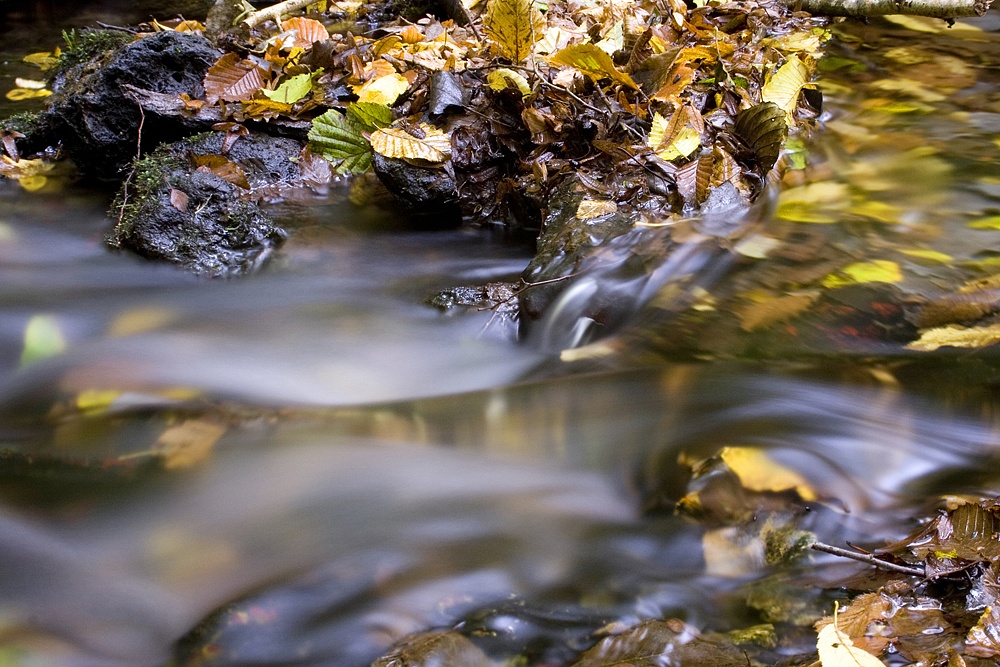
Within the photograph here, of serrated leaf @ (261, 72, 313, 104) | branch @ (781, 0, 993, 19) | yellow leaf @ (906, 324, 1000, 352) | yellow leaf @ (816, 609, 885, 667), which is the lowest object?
yellow leaf @ (816, 609, 885, 667)

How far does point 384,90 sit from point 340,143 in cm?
34

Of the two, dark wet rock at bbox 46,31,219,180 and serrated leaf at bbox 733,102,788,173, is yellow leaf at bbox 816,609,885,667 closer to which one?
serrated leaf at bbox 733,102,788,173

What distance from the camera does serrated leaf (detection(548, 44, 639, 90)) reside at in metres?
2.75

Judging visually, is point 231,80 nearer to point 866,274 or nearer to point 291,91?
point 291,91

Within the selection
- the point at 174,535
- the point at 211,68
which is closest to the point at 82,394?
the point at 174,535

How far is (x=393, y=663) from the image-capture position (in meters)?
1.48

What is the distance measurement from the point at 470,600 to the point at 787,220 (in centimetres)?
194

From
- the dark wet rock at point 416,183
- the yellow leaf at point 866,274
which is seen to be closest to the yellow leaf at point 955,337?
the yellow leaf at point 866,274

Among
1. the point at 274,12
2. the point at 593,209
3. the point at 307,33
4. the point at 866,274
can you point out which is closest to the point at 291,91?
the point at 307,33

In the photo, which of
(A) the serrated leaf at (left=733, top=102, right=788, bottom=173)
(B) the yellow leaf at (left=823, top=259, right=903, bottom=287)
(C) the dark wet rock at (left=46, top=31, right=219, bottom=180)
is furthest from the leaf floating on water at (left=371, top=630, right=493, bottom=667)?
(C) the dark wet rock at (left=46, top=31, right=219, bottom=180)

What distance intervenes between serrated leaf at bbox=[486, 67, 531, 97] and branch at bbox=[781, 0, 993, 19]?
224cm

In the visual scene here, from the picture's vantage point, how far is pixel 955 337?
2076 millimetres

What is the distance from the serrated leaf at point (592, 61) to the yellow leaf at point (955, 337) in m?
1.48

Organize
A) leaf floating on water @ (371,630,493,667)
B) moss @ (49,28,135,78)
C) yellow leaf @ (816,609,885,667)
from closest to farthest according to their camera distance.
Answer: yellow leaf @ (816,609,885,667) → leaf floating on water @ (371,630,493,667) → moss @ (49,28,135,78)
